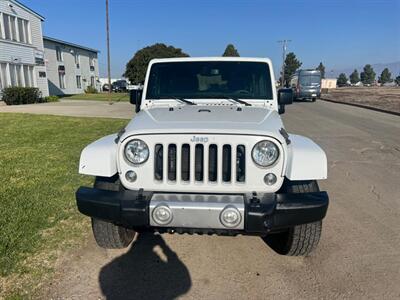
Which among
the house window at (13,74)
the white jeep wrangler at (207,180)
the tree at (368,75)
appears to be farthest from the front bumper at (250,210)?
the tree at (368,75)

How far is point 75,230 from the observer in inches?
155

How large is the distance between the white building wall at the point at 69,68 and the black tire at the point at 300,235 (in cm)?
3462

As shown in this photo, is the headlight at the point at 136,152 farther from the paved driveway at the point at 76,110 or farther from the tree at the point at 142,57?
the tree at the point at 142,57

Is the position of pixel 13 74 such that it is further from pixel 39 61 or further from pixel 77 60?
pixel 77 60

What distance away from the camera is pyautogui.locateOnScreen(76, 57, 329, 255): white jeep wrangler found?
8.77 feet

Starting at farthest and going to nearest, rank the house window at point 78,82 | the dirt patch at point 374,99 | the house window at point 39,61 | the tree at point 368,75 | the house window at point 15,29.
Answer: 1. the tree at point 368,75
2. the house window at point 78,82
3. the house window at point 39,61
4. the house window at point 15,29
5. the dirt patch at point 374,99

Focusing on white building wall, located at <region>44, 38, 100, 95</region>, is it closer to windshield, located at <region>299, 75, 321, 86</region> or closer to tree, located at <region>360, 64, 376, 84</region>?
windshield, located at <region>299, 75, 321, 86</region>

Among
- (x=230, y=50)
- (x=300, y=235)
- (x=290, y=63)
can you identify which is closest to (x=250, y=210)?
(x=300, y=235)

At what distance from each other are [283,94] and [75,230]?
9.46 feet

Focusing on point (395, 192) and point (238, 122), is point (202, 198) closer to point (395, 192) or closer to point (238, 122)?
point (238, 122)

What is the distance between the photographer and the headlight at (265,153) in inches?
112

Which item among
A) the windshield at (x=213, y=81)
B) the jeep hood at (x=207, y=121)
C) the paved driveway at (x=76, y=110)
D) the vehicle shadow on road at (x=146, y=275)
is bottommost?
the paved driveway at (x=76, y=110)

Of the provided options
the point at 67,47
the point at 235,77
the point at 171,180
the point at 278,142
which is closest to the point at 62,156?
the point at 235,77

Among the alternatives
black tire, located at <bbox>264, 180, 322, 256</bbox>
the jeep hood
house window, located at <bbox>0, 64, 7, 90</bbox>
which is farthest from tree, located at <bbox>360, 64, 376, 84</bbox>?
black tire, located at <bbox>264, 180, 322, 256</bbox>
